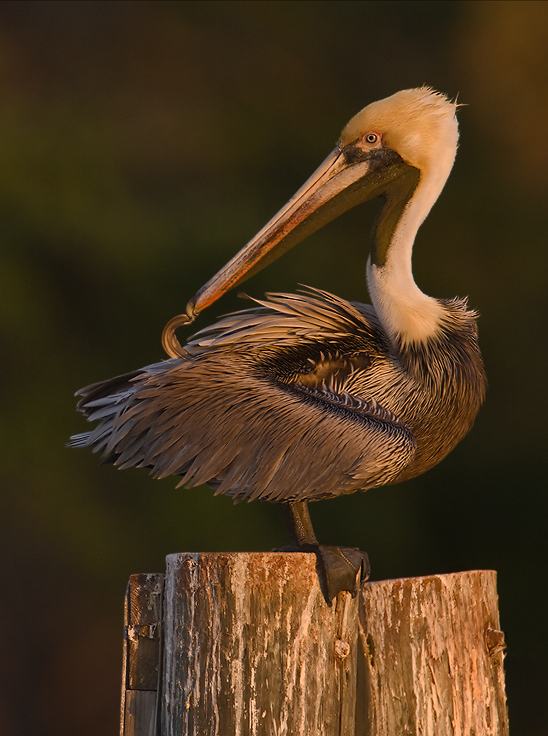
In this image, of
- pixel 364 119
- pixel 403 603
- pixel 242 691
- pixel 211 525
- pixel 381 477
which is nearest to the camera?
pixel 242 691

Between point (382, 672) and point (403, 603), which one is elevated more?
point (403, 603)

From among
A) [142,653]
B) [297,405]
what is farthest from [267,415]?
[142,653]

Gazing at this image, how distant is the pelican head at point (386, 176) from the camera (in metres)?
2.33

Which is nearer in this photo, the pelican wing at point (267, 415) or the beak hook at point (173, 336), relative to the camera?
the pelican wing at point (267, 415)

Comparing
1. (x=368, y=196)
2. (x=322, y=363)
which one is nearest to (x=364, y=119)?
(x=368, y=196)

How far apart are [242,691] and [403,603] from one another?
357mm

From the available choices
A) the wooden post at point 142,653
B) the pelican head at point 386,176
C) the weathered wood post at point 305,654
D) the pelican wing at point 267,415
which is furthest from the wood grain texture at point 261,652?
the pelican head at point 386,176

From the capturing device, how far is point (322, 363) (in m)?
2.26

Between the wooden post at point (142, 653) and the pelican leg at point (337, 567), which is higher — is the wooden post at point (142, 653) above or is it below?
below

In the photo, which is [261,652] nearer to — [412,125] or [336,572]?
[336,572]

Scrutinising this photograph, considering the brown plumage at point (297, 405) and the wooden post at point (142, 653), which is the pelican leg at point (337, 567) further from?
the wooden post at point (142, 653)

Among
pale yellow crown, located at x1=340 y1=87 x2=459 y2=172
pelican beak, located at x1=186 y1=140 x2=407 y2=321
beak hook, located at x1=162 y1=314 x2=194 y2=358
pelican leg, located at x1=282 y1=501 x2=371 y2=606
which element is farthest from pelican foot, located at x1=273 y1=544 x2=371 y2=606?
pale yellow crown, located at x1=340 y1=87 x2=459 y2=172

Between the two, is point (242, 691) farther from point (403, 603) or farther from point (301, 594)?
point (403, 603)

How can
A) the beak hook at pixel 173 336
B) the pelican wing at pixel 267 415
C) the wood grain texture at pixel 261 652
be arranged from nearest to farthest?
the wood grain texture at pixel 261 652
the pelican wing at pixel 267 415
the beak hook at pixel 173 336
